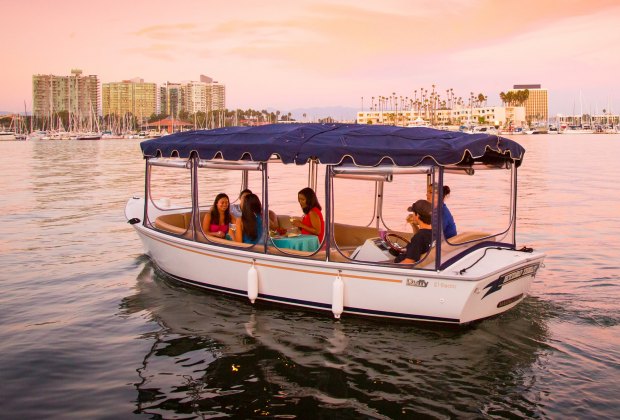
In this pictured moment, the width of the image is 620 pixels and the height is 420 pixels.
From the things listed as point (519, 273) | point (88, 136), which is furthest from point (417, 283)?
point (88, 136)

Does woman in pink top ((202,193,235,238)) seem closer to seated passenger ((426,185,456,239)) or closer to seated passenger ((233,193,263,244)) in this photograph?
seated passenger ((233,193,263,244))

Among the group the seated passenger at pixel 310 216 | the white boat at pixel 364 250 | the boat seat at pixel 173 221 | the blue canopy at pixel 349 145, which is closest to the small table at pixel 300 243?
the white boat at pixel 364 250

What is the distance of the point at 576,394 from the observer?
27.0 feet

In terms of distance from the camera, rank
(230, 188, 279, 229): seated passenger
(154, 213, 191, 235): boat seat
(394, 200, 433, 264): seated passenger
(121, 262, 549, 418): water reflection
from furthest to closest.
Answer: (154, 213, 191, 235): boat seat → (230, 188, 279, 229): seated passenger → (394, 200, 433, 264): seated passenger → (121, 262, 549, 418): water reflection

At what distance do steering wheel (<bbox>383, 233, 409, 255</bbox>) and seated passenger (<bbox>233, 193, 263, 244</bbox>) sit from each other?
219 centimetres

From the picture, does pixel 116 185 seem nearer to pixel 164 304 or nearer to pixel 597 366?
pixel 164 304

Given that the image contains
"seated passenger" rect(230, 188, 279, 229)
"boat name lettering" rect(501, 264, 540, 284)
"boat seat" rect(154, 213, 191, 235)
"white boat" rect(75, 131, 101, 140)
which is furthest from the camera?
"white boat" rect(75, 131, 101, 140)

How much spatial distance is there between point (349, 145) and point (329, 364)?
3283 mm

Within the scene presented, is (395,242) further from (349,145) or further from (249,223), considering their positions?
(249,223)

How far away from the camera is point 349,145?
10055 millimetres

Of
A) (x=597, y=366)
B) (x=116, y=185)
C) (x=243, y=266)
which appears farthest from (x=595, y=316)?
(x=116, y=185)

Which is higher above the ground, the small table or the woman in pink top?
the woman in pink top

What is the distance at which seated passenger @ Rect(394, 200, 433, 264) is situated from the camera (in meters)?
9.74

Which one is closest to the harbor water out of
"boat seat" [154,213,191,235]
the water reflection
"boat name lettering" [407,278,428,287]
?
the water reflection
